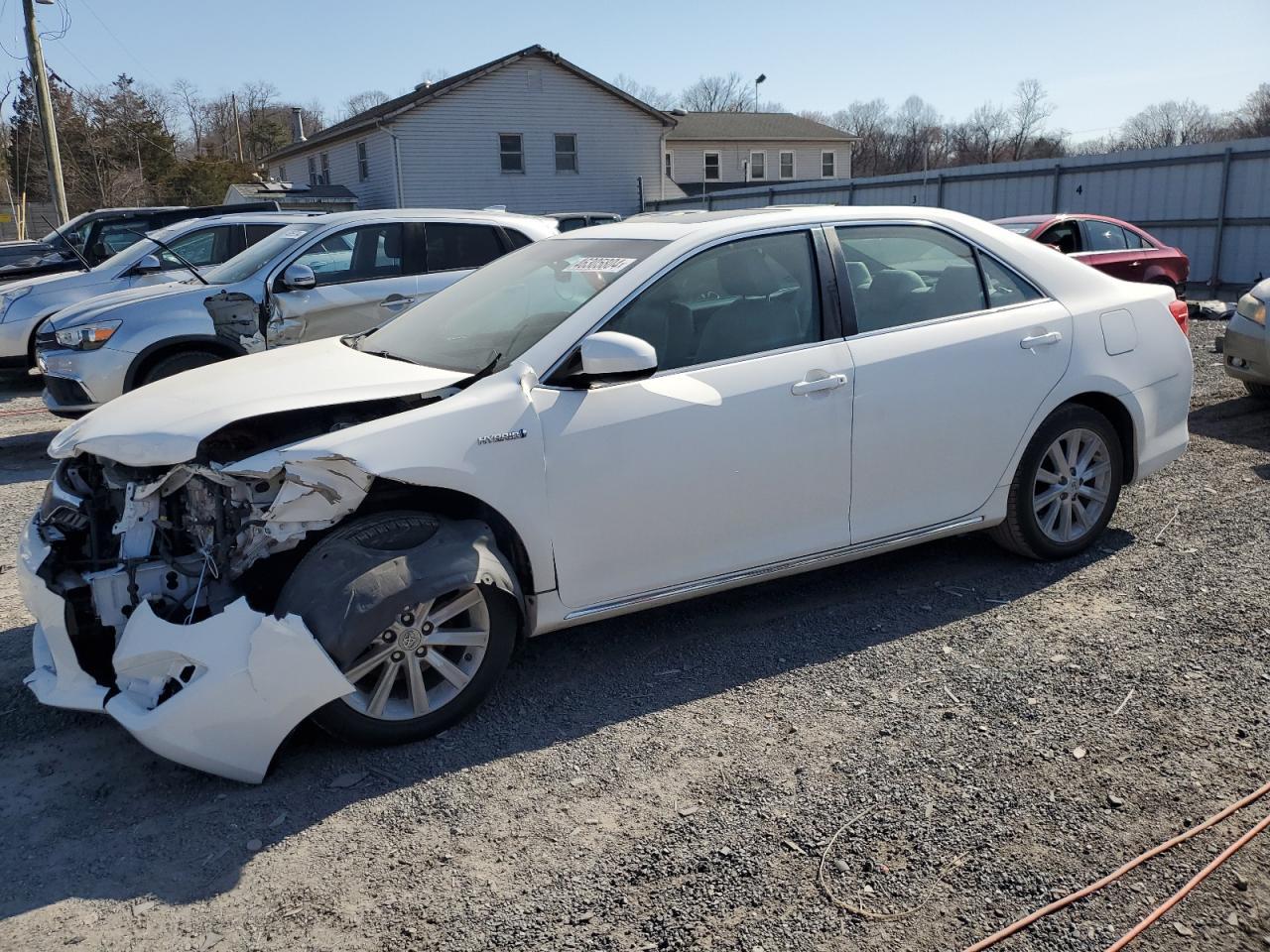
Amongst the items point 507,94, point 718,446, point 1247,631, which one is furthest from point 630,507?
point 507,94

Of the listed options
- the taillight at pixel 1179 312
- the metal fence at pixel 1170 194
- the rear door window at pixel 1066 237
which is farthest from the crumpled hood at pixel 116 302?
the metal fence at pixel 1170 194

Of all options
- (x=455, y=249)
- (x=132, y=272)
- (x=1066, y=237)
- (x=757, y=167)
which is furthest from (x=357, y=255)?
Result: (x=757, y=167)

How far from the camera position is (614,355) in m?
3.59

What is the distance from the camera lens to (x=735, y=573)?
4082 mm

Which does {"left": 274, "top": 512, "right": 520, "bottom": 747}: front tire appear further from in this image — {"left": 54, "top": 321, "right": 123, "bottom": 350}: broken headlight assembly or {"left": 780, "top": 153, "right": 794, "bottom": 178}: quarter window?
{"left": 780, "top": 153, "right": 794, "bottom": 178}: quarter window

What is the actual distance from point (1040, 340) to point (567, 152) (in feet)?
104

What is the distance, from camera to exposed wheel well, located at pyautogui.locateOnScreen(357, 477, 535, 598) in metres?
3.63

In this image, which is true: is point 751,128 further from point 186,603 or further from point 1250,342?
point 186,603

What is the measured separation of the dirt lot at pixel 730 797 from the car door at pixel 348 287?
13.2 ft

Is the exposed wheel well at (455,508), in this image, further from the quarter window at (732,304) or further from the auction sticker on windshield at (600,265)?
the auction sticker on windshield at (600,265)

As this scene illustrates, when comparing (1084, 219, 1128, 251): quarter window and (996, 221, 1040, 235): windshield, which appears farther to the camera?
(1084, 219, 1128, 251): quarter window

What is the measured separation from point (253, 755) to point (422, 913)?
0.88 meters

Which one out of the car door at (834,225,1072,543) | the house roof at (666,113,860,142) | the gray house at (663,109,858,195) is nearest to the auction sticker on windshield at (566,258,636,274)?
the car door at (834,225,1072,543)

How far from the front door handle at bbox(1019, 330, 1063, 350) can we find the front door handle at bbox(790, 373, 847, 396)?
3.42ft
